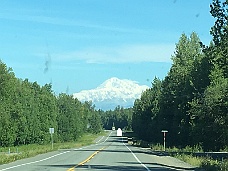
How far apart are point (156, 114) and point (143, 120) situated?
21.6 meters

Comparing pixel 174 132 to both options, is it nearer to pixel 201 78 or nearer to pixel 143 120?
pixel 201 78

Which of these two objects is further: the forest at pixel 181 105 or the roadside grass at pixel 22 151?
the roadside grass at pixel 22 151

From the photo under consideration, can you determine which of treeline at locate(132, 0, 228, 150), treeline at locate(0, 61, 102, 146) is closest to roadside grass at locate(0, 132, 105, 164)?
treeline at locate(0, 61, 102, 146)

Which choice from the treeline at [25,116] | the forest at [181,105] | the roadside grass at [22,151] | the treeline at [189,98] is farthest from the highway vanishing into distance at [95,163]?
the treeline at [25,116]

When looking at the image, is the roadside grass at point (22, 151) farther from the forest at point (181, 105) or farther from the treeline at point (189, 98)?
the treeline at point (189, 98)

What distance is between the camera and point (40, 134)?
373 feet

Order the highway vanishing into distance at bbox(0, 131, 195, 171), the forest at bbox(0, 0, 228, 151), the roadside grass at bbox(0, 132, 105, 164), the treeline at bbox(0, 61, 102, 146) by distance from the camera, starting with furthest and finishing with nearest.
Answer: the treeline at bbox(0, 61, 102, 146) → the roadside grass at bbox(0, 132, 105, 164) → the forest at bbox(0, 0, 228, 151) → the highway vanishing into distance at bbox(0, 131, 195, 171)

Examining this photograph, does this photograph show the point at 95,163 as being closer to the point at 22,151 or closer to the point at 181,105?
the point at 22,151

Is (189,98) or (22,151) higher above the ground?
(189,98)

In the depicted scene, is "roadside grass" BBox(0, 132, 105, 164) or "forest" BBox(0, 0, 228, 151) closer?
"forest" BBox(0, 0, 228, 151)

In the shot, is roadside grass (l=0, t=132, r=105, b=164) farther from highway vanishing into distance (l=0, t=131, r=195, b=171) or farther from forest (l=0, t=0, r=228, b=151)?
forest (l=0, t=0, r=228, b=151)

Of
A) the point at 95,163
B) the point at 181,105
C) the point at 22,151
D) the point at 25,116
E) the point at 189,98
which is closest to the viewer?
the point at 95,163

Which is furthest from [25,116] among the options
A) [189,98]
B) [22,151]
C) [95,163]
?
[95,163]

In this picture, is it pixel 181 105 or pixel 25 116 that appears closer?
pixel 181 105
